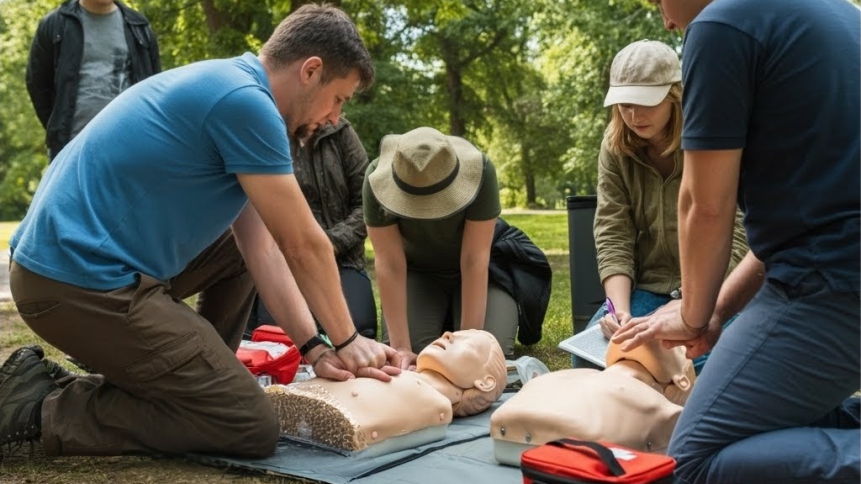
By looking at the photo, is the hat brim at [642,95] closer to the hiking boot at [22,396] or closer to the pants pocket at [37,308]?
the pants pocket at [37,308]

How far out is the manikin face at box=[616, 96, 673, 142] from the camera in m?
3.58

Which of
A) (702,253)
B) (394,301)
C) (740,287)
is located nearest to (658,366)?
(740,287)

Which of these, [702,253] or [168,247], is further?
[168,247]

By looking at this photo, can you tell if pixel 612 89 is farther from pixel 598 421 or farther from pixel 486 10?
pixel 486 10

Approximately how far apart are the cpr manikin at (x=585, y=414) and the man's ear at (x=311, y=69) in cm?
119

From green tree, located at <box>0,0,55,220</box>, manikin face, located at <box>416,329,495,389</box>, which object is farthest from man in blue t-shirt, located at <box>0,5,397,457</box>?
green tree, located at <box>0,0,55,220</box>

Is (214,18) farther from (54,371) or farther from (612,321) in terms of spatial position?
(612,321)

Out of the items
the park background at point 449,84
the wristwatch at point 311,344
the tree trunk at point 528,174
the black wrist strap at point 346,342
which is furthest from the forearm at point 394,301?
the tree trunk at point 528,174

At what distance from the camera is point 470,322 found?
4246mm

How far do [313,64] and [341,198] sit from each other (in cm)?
220

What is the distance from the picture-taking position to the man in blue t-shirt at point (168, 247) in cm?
286

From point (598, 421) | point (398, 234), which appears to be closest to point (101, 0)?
point (398, 234)

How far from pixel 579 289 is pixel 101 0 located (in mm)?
3029

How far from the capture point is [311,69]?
304 centimetres
